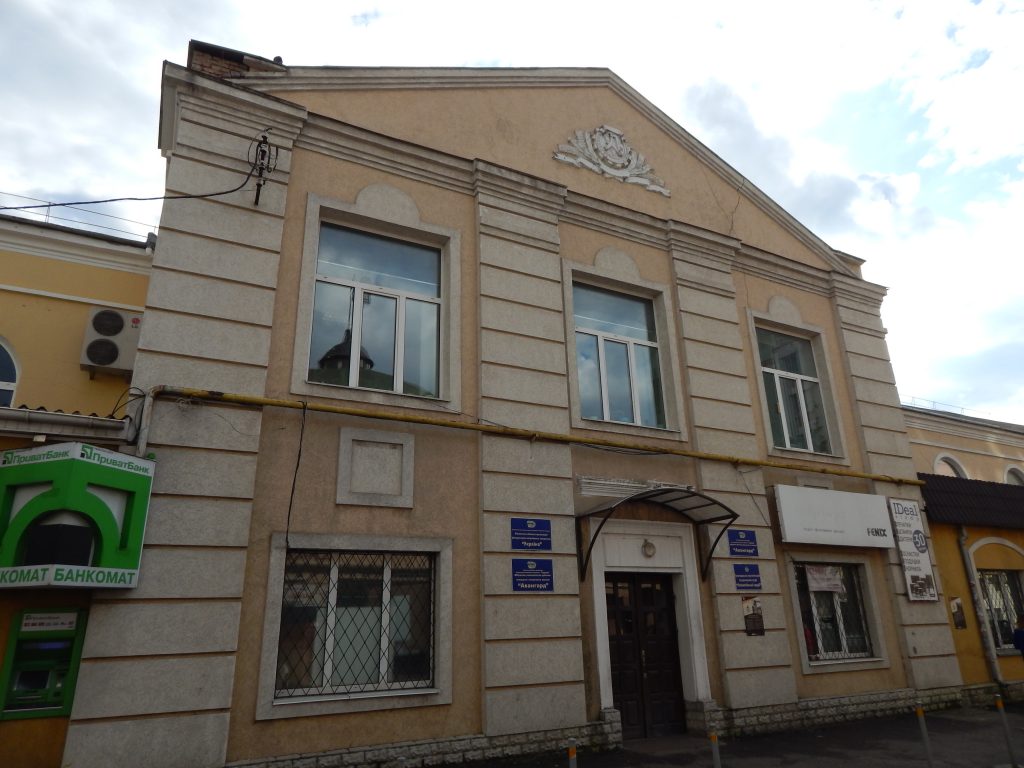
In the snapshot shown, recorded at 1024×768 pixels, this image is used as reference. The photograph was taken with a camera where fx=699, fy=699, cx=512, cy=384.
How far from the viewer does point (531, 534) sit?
8.65m

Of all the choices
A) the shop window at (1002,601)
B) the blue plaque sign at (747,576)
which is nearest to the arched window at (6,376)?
the blue plaque sign at (747,576)

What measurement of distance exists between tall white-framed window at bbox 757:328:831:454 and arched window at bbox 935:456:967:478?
678 centimetres

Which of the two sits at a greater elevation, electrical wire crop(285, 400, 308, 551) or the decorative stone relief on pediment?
the decorative stone relief on pediment

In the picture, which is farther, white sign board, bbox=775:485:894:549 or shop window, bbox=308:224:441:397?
white sign board, bbox=775:485:894:549

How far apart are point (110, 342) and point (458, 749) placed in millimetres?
6333

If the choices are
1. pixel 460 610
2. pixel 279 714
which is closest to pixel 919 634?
pixel 460 610

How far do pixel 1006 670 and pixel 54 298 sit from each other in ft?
54.0

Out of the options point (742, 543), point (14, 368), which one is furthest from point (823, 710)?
point (14, 368)

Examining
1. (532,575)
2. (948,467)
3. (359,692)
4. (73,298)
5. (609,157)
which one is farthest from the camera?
(948,467)

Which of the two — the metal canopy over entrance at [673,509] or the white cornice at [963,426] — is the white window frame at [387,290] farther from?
the white cornice at [963,426]

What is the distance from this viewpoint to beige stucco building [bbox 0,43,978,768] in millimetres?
7020

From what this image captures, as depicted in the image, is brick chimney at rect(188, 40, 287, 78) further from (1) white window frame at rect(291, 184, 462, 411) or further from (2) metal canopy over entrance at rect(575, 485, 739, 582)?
(2) metal canopy over entrance at rect(575, 485, 739, 582)

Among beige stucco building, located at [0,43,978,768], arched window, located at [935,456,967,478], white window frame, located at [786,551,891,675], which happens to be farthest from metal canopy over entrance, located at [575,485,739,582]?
arched window, located at [935,456,967,478]

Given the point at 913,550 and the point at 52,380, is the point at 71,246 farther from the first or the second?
the point at 913,550
